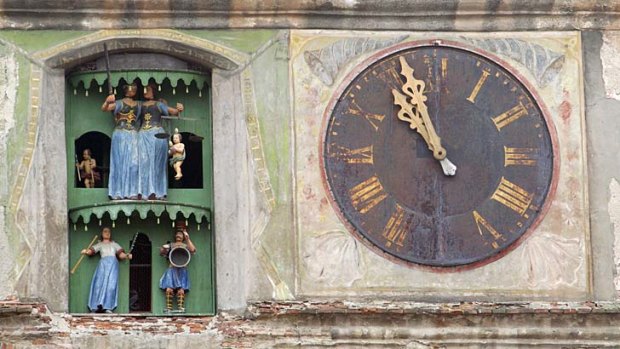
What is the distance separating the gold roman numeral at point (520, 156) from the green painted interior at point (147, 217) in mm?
2428

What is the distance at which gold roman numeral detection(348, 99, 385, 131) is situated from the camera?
26.5 m

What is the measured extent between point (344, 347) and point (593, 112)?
2941 mm

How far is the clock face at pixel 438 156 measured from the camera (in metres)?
26.3

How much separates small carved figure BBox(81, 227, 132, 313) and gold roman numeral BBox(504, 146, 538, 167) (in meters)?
3.20

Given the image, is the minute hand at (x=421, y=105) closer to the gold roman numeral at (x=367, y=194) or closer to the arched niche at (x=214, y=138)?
the gold roman numeral at (x=367, y=194)

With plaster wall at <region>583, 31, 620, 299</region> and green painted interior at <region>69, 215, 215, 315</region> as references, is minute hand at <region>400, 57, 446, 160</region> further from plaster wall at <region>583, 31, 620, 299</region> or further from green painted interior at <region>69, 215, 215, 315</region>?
green painted interior at <region>69, 215, 215, 315</region>

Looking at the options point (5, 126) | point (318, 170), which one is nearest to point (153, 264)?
point (318, 170)

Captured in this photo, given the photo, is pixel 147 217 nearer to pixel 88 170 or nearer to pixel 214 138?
pixel 88 170

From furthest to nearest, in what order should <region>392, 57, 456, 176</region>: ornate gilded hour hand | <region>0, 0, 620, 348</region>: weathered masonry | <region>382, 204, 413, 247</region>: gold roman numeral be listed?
<region>392, 57, 456, 176</region>: ornate gilded hour hand
<region>382, 204, 413, 247</region>: gold roman numeral
<region>0, 0, 620, 348</region>: weathered masonry

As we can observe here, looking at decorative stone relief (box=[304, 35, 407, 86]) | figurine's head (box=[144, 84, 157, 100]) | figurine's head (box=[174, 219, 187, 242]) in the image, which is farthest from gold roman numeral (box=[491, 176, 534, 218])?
figurine's head (box=[144, 84, 157, 100])

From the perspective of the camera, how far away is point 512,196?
26.5 m

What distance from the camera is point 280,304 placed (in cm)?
2591

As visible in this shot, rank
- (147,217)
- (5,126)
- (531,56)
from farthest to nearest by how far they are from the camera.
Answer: (531,56), (147,217), (5,126)

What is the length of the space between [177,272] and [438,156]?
233cm
